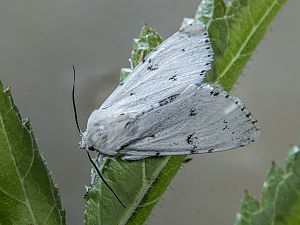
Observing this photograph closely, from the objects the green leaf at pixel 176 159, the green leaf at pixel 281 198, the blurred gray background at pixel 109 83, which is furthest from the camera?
the blurred gray background at pixel 109 83

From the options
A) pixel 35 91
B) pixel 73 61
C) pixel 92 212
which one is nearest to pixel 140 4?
pixel 73 61

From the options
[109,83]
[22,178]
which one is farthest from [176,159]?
[109,83]

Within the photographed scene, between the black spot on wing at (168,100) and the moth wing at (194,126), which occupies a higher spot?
the black spot on wing at (168,100)

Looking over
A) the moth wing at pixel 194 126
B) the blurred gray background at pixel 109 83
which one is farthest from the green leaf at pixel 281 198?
the blurred gray background at pixel 109 83

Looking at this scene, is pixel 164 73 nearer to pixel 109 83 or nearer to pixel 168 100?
pixel 168 100

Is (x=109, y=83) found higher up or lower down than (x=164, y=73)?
lower down

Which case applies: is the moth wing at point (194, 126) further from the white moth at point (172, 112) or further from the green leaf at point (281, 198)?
the green leaf at point (281, 198)

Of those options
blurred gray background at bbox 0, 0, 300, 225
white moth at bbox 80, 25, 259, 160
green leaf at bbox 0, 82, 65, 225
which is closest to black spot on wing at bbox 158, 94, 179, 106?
white moth at bbox 80, 25, 259, 160
